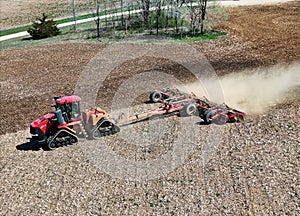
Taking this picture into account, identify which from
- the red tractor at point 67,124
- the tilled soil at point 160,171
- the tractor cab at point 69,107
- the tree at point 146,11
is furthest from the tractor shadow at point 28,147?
the tree at point 146,11

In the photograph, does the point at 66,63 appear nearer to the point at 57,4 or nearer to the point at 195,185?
the point at 195,185

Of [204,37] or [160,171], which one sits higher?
[204,37]

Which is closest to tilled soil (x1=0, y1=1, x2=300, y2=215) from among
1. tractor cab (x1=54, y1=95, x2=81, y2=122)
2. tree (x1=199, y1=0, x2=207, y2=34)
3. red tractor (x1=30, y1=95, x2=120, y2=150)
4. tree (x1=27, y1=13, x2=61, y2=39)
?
red tractor (x1=30, y1=95, x2=120, y2=150)

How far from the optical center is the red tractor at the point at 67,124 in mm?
19688

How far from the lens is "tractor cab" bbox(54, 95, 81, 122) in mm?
19641

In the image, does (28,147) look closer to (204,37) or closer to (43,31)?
(204,37)

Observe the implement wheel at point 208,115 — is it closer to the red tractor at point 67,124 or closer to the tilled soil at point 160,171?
the tilled soil at point 160,171

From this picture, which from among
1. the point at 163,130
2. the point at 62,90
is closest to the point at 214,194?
the point at 163,130

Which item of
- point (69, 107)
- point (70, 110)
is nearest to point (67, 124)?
point (70, 110)

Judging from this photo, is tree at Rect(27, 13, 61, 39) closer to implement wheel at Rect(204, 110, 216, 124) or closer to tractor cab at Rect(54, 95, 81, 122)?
tractor cab at Rect(54, 95, 81, 122)

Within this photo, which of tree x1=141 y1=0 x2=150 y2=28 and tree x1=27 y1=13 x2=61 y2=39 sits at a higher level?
tree x1=141 y1=0 x2=150 y2=28

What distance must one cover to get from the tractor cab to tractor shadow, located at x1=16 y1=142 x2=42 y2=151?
89.1 inches

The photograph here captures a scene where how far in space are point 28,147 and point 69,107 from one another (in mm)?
3290

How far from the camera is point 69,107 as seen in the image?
1978 centimetres
